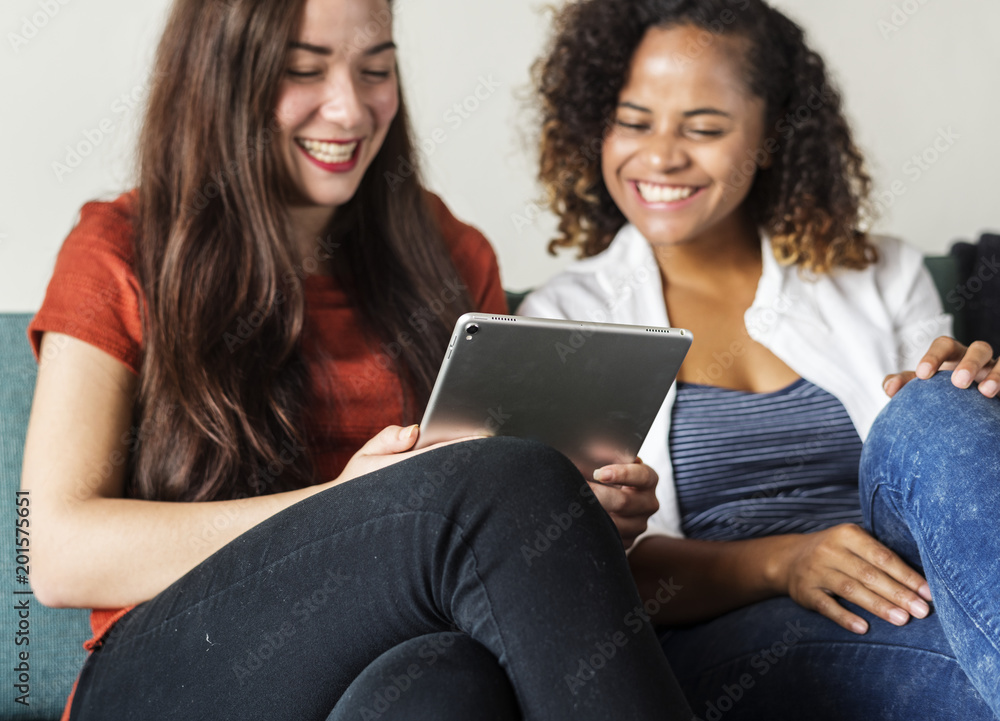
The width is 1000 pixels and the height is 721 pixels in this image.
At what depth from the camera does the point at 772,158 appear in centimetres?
159

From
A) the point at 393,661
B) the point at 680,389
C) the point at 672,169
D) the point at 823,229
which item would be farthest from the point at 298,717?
the point at 823,229

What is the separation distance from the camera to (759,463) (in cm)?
136

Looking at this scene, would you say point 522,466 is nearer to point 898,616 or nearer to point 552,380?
point 552,380

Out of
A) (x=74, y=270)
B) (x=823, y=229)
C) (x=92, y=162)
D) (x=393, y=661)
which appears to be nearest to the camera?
(x=393, y=661)

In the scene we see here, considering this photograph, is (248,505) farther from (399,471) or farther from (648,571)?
(648,571)

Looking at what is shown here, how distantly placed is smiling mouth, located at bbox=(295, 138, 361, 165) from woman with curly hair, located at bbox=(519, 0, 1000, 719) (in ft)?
1.21

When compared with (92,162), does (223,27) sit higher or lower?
higher

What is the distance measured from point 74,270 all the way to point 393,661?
646 mm

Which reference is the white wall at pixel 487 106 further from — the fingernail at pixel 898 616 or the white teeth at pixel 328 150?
the fingernail at pixel 898 616

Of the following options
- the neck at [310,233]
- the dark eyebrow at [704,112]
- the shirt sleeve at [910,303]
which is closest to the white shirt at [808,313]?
the shirt sleeve at [910,303]

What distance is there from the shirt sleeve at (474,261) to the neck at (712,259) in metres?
0.26

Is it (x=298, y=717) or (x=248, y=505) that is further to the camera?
(x=248, y=505)

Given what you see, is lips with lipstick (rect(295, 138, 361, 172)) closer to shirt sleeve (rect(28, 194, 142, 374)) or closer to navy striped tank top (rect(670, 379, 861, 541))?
shirt sleeve (rect(28, 194, 142, 374))

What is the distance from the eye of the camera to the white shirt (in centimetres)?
141
